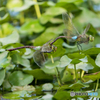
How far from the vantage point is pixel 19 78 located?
2.54ft

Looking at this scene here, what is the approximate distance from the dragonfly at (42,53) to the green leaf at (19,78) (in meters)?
0.09

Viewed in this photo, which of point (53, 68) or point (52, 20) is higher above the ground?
point (52, 20)

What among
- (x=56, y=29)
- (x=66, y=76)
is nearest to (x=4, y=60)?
(x=66, y=76)

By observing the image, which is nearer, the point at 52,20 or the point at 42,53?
the point at 42,53

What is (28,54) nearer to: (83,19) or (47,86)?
(47,86)

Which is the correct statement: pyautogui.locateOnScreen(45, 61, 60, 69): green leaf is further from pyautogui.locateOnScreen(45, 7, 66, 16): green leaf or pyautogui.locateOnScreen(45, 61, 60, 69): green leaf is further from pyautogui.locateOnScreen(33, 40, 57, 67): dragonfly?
pyautogui.locateOnScreen(45, 7, 66, 16): green leaf

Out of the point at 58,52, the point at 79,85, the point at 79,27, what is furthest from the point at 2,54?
the point at 79,27

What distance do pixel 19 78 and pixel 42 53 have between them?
0.16m

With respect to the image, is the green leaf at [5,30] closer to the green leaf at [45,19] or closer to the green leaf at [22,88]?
the green leaf at [45,19]

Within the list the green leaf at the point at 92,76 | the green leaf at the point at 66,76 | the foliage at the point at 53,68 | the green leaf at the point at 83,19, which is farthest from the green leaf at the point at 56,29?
the green leaf at the point at 92,76

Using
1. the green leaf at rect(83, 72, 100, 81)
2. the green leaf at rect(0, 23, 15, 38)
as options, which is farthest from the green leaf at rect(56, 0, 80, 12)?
the green leaf at rect(83, 72, 100, 81)

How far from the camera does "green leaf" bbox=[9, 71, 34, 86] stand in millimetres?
759

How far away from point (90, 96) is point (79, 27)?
0.60 metres

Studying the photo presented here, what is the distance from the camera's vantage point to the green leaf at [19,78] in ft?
2.49
